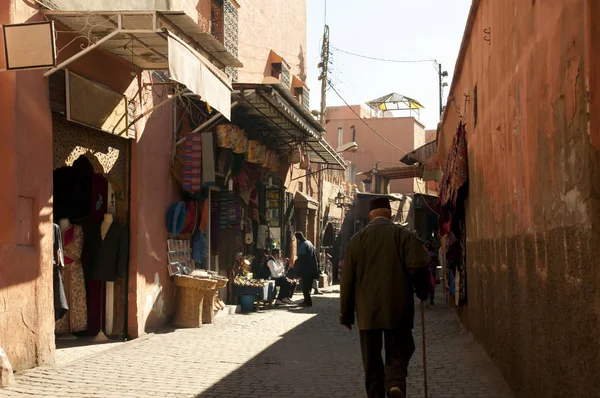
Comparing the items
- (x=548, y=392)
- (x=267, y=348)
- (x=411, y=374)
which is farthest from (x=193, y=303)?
(x=548, y=392)

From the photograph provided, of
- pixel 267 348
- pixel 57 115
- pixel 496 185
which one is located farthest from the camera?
pixel 267 348

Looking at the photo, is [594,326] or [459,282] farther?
[459,282]

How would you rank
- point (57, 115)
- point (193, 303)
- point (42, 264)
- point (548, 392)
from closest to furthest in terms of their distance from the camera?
point (548, 392)
point (42, 264)
point (57, 115)
point (193, 303)

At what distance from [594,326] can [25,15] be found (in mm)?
6754

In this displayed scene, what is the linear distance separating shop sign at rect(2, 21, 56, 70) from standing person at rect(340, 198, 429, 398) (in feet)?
11.9

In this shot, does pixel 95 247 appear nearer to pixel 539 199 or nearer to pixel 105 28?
pixel 105 28

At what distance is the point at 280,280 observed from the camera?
59.6 feet

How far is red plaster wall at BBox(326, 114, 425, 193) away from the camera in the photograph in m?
46.4

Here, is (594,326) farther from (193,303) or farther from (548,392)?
(193,303)

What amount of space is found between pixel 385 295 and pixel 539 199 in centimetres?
140

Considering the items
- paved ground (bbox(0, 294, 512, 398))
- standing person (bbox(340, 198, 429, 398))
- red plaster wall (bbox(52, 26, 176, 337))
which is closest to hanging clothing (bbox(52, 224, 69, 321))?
paved ground (bbox(0, 294, 512, 398))

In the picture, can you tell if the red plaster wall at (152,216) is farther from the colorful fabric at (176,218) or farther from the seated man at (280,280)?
the seated man at (280,280)

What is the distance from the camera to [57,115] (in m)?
9.15

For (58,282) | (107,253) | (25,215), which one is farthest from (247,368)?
(107,253)
